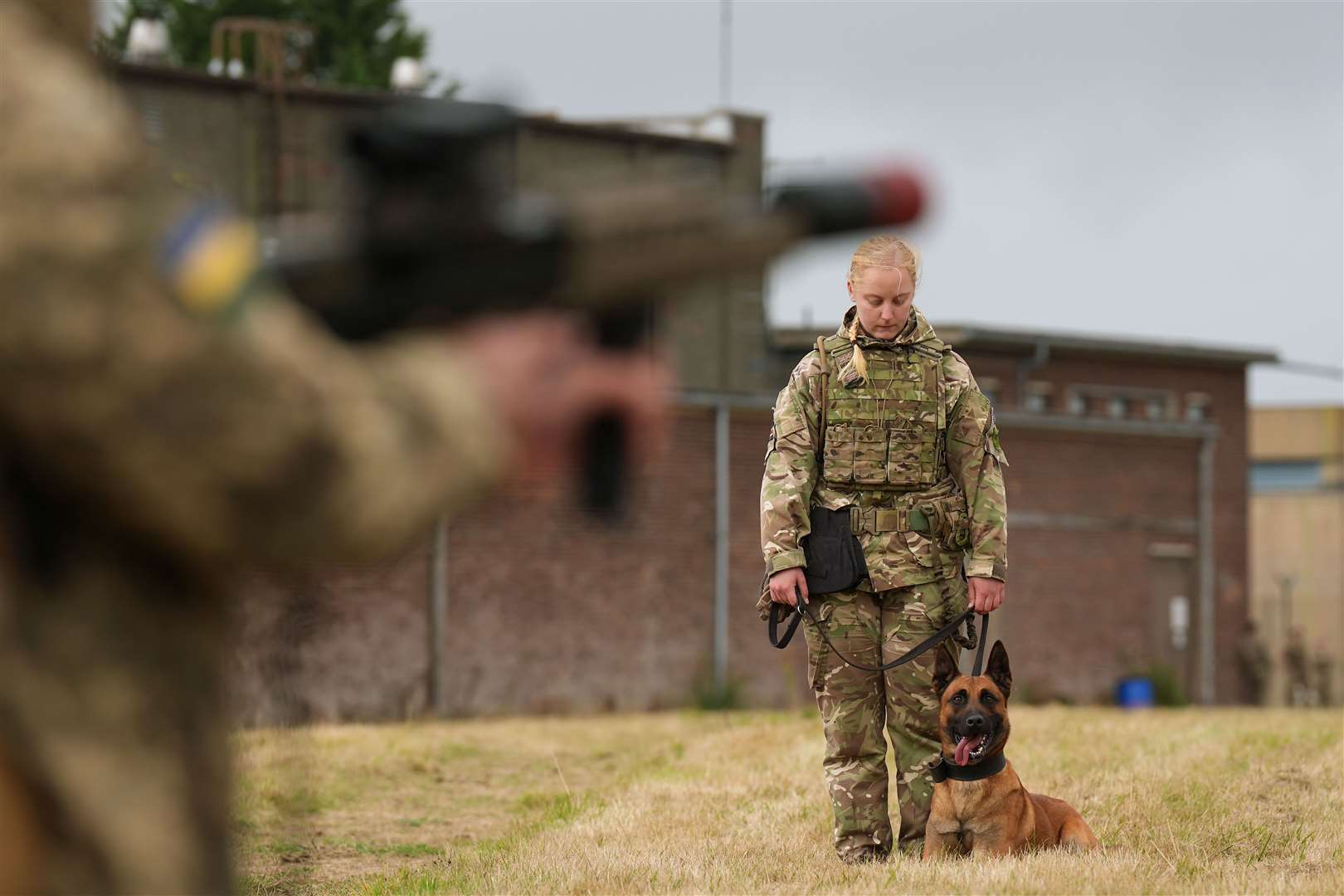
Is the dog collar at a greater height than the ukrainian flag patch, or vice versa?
the ukrainian flag patch

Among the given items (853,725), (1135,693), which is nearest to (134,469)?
(853,725)

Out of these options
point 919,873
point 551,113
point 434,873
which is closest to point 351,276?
point 919,873

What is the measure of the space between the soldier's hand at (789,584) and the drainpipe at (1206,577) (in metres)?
28.8

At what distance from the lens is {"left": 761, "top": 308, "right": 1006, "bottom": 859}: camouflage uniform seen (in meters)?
6.98

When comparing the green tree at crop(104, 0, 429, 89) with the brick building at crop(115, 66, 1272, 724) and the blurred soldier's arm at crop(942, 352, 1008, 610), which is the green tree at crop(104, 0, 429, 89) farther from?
the blurred soldier's arm at crop(942, 352, 1008, 610)

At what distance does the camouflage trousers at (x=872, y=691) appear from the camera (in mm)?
7047

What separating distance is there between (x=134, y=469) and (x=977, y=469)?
525 centimetres

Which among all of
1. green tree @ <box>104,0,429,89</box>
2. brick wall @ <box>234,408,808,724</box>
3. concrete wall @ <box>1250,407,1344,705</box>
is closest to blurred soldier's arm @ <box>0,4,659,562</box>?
brick wall @ <box>234,408,808,724</box>

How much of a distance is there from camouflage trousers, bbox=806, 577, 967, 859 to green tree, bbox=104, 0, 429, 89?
31.5m

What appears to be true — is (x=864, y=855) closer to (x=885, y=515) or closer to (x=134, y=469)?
(x=885, y=515)

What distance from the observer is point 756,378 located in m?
31.1

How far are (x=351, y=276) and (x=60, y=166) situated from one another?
345mm

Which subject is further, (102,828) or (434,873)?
(434,873)

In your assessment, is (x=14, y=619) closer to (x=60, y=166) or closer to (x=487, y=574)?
(x=60, y=166)
